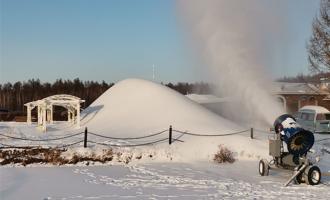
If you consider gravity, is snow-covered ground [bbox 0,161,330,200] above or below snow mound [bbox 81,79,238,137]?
below

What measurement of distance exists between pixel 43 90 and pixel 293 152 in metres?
92.0

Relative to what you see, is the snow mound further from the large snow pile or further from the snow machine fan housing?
the snow machine fan housing

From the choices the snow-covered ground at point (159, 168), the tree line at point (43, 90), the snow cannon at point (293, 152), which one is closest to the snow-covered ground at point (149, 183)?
the snow-covered ground at point (159, 168)

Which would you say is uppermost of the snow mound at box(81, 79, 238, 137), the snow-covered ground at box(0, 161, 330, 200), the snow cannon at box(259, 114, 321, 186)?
the snow mound at box(81, 79, 238, 137)

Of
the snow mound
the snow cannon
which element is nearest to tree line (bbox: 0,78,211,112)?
the snow mound

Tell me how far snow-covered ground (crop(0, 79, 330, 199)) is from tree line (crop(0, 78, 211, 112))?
58.6 meters

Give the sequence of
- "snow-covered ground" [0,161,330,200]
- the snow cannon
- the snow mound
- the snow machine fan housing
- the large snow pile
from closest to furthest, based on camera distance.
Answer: "snow-covered ground" [0,161,330,200], the snow cannon, the snow machine fan housing, the large snow pile, the snow mound

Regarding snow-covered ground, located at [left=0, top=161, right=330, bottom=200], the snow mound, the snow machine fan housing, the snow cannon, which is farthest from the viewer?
the snow mound

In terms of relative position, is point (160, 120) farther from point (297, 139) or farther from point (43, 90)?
point (43, 90)

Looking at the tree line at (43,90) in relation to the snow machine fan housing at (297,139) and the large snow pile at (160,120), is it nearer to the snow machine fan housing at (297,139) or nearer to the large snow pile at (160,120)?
the large snow pile at (160,120)

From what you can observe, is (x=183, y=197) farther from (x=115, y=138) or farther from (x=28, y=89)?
(x=28, y=89)

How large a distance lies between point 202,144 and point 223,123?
712 cm

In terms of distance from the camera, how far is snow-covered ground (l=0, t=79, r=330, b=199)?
11305mm

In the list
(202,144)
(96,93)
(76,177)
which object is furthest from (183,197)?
(96,93)
